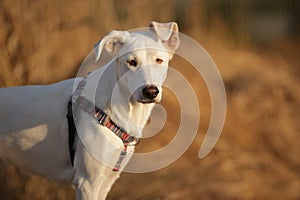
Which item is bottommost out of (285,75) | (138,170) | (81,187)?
(285,75)

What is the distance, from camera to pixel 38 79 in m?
5.49

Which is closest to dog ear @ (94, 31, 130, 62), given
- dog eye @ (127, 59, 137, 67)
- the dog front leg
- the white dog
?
the white dog

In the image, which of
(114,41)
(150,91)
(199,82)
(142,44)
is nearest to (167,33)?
(142,44)

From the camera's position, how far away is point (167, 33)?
3.58 m

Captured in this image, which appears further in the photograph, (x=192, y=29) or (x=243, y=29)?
(x=243, y=29)

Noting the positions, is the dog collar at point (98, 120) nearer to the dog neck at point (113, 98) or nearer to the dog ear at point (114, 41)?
the dog neck at point (113, 98)

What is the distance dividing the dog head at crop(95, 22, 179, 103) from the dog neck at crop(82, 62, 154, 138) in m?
0.04

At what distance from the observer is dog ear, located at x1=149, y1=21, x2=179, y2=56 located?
357cm

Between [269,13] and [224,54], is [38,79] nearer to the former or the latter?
[224,54]

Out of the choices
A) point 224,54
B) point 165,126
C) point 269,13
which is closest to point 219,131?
point 165,126

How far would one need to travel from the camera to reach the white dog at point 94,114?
3.46 meters

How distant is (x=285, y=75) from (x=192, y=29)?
1.21m

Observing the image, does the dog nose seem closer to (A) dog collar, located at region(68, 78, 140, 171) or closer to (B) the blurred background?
(A) dog collar, located at region(68, 78, 140, 171)

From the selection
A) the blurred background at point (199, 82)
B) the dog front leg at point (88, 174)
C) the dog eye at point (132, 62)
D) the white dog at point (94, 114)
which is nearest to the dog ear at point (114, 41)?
the white dog at point (94, 114)
